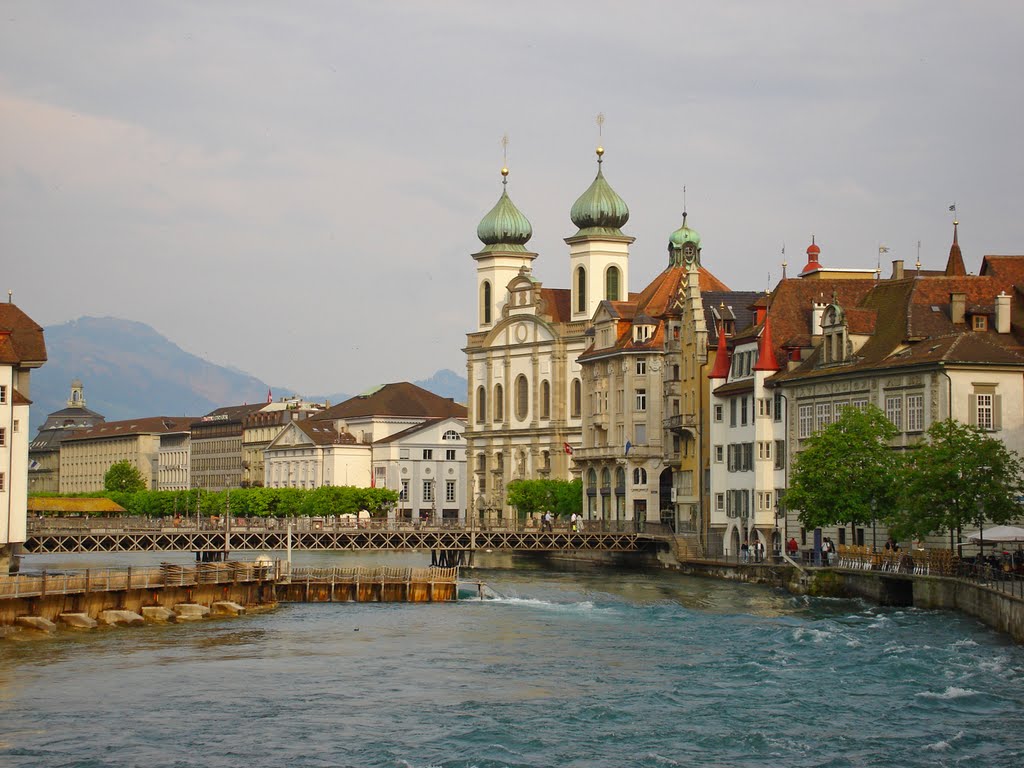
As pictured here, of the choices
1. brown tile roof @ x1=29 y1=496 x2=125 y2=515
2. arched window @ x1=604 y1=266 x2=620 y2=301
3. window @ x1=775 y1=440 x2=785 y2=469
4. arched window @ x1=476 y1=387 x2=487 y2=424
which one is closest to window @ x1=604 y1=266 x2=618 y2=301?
arched window @ x1=604 y1=266 x2=620 y2=301

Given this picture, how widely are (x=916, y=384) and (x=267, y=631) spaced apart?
100 ft

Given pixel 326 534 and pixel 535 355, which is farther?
pixel 535 355

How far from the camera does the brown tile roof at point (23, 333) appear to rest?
329 feet

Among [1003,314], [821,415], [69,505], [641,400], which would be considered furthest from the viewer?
[69,505]

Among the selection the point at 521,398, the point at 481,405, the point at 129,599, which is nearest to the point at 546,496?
the point at 521,398

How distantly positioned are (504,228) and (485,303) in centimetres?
675

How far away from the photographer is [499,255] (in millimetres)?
171500

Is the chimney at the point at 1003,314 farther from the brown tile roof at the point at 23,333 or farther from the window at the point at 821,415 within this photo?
the brown tile roof at the point at 23,333

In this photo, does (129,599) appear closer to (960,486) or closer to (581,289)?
(960,486)

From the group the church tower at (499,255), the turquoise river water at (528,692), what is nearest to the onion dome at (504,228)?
the church tower at (499,255)

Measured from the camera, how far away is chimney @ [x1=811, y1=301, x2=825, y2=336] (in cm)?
9862

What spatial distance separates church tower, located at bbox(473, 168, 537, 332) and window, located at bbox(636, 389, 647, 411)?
4177cm

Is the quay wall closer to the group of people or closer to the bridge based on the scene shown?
the bridge

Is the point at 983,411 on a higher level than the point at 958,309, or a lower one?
lower
